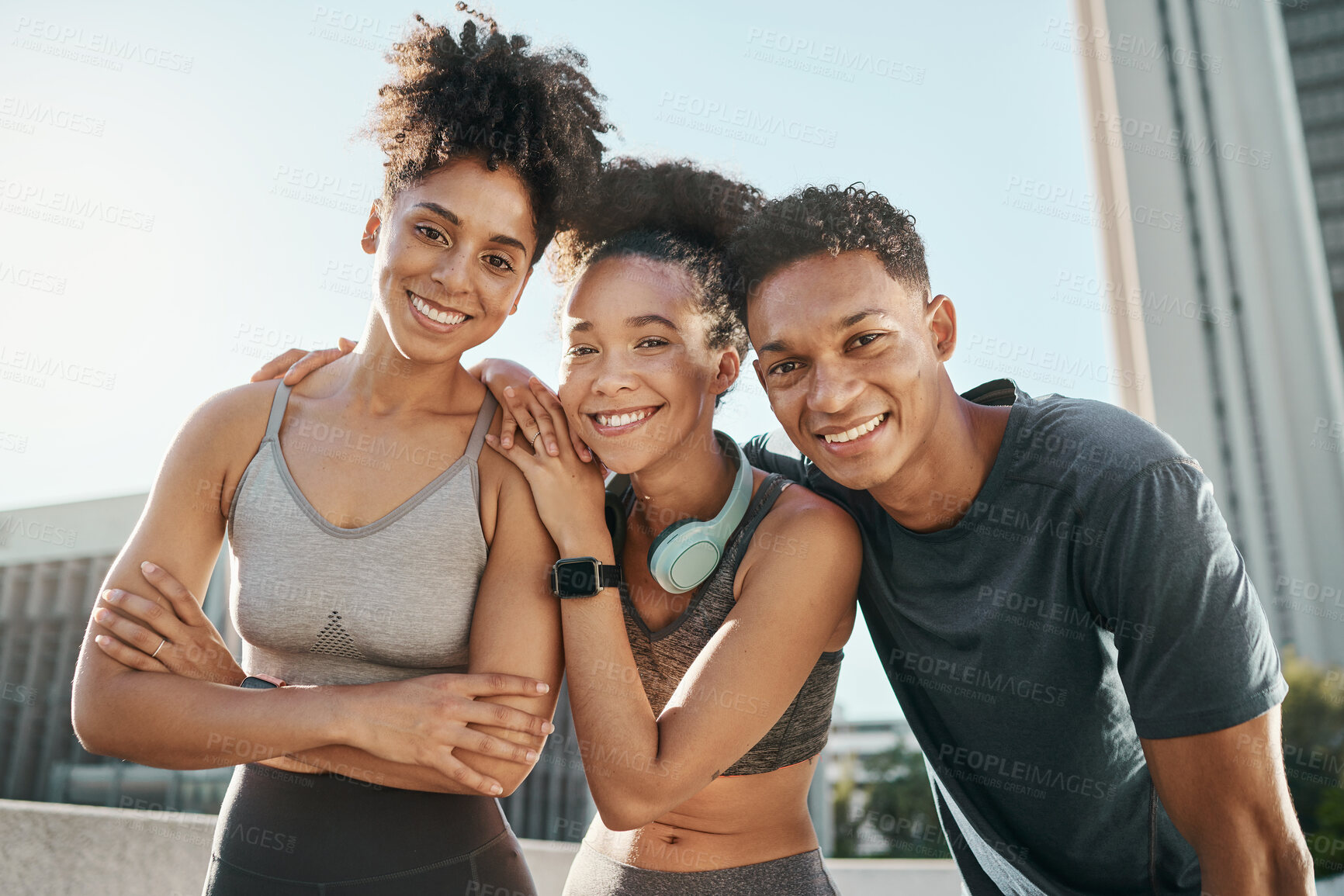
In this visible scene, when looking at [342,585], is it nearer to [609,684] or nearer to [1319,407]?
[609,684]

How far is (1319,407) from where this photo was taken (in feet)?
123

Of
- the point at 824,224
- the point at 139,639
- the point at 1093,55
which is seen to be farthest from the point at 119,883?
the point at 1093,55

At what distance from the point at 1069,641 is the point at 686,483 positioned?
107 cm

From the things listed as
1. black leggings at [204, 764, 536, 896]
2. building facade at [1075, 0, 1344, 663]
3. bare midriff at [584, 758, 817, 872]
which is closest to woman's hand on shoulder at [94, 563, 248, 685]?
black leggings at [204, 764, 536, 896]

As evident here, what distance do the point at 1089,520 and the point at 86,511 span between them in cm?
2562

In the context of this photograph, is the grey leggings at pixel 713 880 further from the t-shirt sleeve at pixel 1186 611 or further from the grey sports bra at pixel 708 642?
the t-shirt sleeve at pixel 1186 611

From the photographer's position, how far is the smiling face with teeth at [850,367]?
85.8 inches

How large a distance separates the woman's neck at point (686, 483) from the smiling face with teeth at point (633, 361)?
41 millimetres

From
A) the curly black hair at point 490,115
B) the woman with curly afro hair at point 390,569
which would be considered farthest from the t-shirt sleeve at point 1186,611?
the curly black hair at point 490,115

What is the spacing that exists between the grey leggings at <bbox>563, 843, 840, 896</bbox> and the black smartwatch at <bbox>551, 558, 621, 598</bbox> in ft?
2.49

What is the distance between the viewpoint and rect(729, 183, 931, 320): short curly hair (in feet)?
7.55

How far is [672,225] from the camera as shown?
2.61 m

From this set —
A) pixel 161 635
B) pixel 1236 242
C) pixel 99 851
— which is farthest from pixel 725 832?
pixel 1236 242

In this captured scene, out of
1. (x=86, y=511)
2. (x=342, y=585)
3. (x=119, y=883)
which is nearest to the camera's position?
(x=342, y=585)
